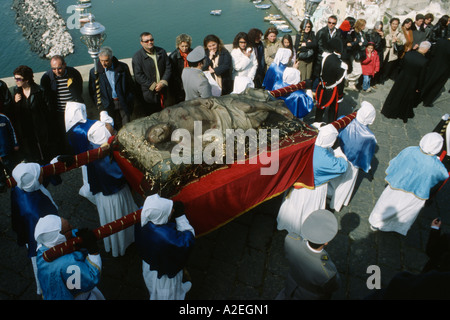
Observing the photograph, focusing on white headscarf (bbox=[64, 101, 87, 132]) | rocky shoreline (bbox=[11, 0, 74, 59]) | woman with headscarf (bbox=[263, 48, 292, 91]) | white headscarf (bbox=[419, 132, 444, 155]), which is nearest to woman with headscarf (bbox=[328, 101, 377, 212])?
white headscarf (bbox=[419, 132, 444, 155])

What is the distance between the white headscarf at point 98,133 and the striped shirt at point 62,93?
175cm

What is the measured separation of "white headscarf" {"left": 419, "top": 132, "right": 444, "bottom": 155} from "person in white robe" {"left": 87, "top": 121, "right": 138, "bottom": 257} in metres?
3.53

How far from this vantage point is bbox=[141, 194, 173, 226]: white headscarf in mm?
2595

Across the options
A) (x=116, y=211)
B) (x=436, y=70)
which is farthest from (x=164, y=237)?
(x=436, y=70)

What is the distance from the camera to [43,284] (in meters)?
2.55

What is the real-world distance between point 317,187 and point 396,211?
1098mm

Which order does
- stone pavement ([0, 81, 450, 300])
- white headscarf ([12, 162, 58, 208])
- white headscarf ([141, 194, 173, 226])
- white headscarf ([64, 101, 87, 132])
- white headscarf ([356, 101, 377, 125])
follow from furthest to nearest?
white headscarf ([356, 101, 377, 125]) → stone pavement ([0, 81, 450, 300]) → white headscarf ([64, 101, 87, 132]) → white headscarf ([12, 162, 58, 208]) → white headscarf ([141, 194, 173, 226])

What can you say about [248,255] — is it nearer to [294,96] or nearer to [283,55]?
[294,96]

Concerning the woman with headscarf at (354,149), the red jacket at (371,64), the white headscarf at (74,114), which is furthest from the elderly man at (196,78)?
the red jacket at (371,64)

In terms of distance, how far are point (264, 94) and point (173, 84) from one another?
2.20m

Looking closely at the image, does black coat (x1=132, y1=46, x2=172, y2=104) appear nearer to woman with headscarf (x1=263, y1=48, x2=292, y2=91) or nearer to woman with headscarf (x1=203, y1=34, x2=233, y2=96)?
woman with headscarf (x1=203, y1=34, x2=233, y2=96)

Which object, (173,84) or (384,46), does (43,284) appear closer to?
(173,84)

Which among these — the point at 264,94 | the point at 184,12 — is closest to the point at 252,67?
the point at 264,94

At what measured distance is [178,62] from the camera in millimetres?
5699
